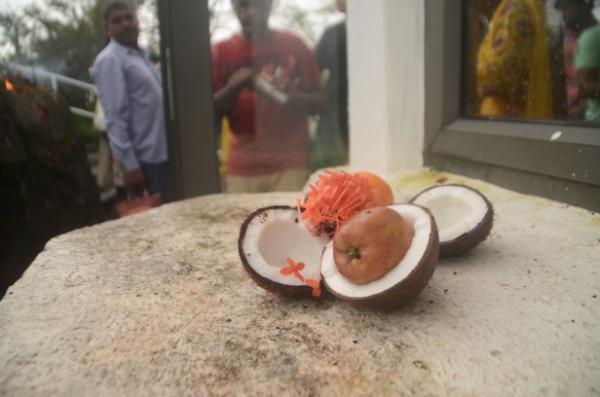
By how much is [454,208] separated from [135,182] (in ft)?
7.39

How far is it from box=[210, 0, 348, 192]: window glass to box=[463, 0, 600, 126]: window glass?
1.30 metres

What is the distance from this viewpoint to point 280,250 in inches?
69.2

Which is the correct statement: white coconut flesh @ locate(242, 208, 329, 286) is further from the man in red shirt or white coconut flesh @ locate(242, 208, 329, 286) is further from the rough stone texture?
the man in red shirt

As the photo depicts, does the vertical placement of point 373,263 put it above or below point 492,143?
below

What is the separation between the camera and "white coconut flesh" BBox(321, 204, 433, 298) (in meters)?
1.34

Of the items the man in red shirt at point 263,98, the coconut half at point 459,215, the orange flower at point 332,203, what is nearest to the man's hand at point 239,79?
the man in red shirt at point 263,98

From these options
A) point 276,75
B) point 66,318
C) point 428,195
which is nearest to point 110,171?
point 276,75

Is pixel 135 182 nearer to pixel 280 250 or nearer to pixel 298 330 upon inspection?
pixel 280 250

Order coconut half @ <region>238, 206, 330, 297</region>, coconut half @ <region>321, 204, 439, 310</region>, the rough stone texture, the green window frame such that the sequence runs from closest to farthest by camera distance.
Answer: the rough stone texture → coconut half @ <region>321, 204, 439, 310</region> → coconut half @ <region>238, 206, 330, 297</region> → the green window frame

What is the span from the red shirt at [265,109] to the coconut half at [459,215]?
6.67 ft

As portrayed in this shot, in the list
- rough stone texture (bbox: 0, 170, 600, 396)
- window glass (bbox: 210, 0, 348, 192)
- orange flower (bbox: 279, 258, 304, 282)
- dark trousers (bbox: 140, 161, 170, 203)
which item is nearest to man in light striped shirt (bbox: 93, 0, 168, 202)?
dark trousers (bbox: 140, 161, 170, 203)

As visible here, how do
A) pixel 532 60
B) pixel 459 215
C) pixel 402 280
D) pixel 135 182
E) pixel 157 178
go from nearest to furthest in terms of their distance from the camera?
pixel 402 280 < pixel 459 215 < pixel 532 60 < pixel 135 182 < pixel 157 178

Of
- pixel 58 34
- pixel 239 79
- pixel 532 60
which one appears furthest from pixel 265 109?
pixel 532 60

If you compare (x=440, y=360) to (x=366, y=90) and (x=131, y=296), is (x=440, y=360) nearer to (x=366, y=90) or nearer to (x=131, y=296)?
(x=131, y=296)
